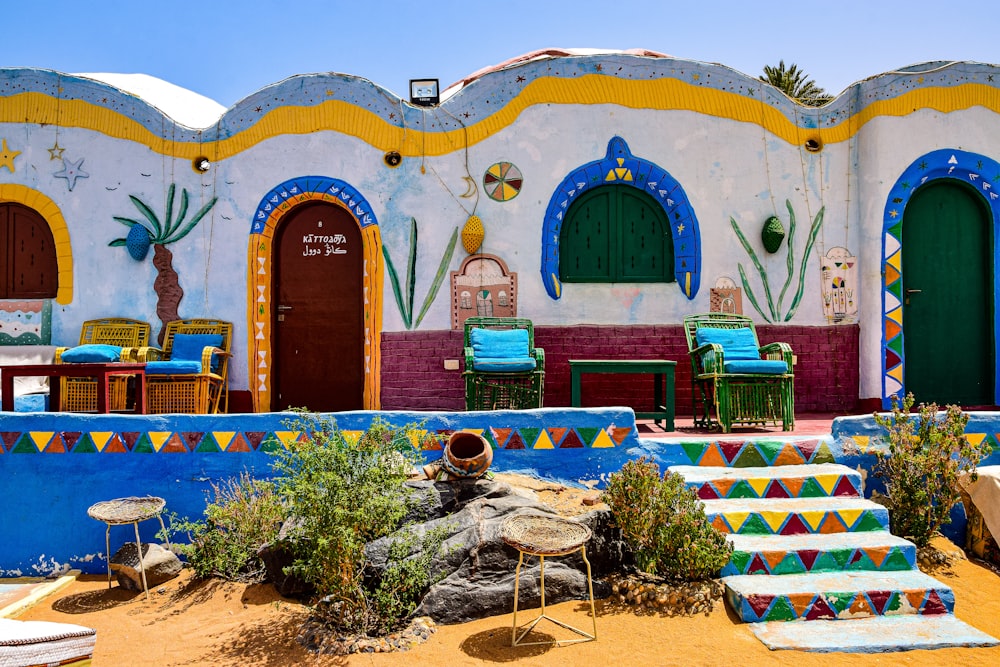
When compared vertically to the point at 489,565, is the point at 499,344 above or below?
above

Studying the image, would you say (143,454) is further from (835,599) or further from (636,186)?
(636,186)

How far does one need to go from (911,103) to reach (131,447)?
8.15 m

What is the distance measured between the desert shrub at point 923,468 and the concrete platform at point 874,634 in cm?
97

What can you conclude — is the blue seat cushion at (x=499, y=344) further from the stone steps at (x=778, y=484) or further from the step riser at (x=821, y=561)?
the step riser at (x=821, y=561)

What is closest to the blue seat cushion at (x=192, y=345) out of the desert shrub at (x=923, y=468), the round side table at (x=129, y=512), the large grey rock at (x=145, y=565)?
the round side table at (x=129, y=512)

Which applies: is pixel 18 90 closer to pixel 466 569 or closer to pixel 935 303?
pixel 466 569

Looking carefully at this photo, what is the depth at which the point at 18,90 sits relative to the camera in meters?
8.00

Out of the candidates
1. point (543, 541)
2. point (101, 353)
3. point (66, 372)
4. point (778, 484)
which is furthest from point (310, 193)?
point (778, 484)

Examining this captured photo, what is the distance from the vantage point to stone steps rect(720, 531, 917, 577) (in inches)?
165

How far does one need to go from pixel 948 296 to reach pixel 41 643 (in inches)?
331

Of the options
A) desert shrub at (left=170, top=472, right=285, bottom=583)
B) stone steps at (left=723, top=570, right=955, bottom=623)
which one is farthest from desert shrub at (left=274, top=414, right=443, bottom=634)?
stone steps at (left=723, top=570, right=955, bottom=623)

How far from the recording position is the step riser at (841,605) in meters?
3.85

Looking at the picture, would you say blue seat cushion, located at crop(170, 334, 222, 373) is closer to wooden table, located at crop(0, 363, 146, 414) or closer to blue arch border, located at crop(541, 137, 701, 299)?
wooden table, located at crop(0, 363, 146, 414)

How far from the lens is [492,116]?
7.76 meters
